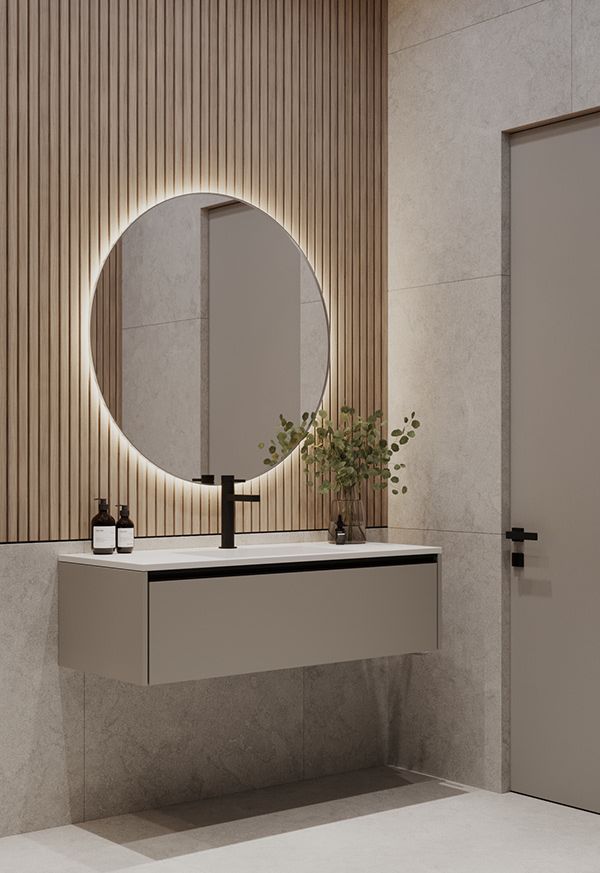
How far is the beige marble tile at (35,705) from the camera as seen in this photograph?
10.5ft

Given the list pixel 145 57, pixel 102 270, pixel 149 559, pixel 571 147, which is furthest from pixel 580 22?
pixel 149 559

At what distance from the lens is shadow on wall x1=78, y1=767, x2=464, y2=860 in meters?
3.21

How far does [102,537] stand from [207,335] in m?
0.79

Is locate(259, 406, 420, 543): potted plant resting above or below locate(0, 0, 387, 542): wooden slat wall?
below

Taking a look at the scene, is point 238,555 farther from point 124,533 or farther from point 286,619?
point 124,533

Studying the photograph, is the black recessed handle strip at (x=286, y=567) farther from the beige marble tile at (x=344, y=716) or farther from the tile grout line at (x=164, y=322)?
the tile grout line at (x=164, y=322)

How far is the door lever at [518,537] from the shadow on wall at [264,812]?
30.6 inches

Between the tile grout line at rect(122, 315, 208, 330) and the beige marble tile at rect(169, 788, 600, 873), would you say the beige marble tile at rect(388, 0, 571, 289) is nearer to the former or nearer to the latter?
the tile grout line at rect(122, 315, 208, 330)

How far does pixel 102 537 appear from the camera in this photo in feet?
10.6

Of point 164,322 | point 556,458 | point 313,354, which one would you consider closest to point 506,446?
point 556,458

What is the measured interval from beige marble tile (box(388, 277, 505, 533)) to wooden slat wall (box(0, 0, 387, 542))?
4.4 inches

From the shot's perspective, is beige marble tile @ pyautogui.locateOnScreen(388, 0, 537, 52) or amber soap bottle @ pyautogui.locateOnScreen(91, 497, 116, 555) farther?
beige marble tile @ pyautogui.locateOnScreen(388, 0, 537, 52)

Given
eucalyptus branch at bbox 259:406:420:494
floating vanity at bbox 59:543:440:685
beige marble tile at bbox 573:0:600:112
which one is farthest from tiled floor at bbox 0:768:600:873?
beige marble tile at bbox 573:0:600:112

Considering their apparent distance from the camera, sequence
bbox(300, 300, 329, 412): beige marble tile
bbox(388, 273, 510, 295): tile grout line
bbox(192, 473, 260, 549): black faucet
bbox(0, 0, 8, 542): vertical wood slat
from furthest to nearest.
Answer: bbox(300, 300, 329, 412): beige marble tile, bbox(388, 273, 510, 295): tile grout line, bbox(192, 473, 260, 549): black faucet, bbox(0, 0, 8, 542): vertical wood slat
